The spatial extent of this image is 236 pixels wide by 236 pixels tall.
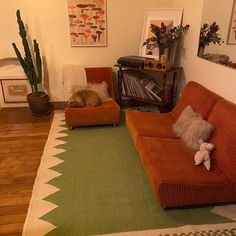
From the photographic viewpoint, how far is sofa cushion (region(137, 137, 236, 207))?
5.41 feet

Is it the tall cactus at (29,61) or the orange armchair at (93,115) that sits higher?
the tall cactus at (29,61)

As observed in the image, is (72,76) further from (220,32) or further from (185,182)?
(185,182)

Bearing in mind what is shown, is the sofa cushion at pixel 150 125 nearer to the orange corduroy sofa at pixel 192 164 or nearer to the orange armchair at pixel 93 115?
the orange corduroy sofa at pixel 192 164

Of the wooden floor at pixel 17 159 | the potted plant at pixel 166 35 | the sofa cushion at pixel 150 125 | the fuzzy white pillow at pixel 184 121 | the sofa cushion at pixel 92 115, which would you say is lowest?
the wooden floor at pixel 17 159

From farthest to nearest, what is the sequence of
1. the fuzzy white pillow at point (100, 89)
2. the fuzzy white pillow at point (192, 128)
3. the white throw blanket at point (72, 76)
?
the white throw blanket at point (72, 76) < the fuzzy white pillow at point (100, 89) < the fuzzy white pillow at point (192, 128)

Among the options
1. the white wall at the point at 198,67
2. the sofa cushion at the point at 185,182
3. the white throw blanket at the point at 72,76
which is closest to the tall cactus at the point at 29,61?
the white throw blanket at the point at 72,76

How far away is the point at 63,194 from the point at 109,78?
2.15 metres

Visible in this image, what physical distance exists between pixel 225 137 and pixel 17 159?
2.08 m

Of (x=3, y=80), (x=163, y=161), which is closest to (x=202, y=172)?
(x=163, y=161)

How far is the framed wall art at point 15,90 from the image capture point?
12.7 ft

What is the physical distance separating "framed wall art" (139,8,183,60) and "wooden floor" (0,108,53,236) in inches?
71.5

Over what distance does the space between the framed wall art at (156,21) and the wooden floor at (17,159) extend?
5.96ft

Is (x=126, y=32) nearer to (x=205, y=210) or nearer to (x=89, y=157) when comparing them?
(x=89, y=157)

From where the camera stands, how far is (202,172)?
1.77 metres
